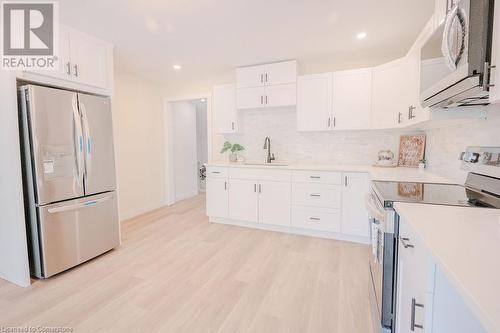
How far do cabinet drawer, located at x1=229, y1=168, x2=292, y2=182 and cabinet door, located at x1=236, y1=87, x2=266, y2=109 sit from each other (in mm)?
950

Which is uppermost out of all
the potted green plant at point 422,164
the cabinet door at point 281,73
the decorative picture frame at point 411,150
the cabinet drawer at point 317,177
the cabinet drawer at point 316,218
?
the cabinet door at point 281,73

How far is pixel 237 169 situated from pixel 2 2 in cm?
270

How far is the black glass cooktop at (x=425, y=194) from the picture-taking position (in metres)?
1.22

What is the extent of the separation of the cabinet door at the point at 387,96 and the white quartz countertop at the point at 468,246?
1.76 m

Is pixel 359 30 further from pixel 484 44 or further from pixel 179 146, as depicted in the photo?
pixel 179 146

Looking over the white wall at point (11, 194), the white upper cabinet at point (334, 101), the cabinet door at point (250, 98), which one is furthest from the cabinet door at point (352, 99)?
the white wall at point (11, 194)

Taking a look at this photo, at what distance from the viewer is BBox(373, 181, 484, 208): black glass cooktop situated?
1.22 metres

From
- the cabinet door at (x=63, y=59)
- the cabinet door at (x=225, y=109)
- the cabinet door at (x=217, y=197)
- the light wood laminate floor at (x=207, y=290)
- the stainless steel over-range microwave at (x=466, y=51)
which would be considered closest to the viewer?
the stainless steel over-range microwave at (x=466, y=51)

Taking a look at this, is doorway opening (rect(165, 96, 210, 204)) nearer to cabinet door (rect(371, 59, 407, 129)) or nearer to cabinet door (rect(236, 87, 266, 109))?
cabinet door (rect(236, 87, 266, 109))

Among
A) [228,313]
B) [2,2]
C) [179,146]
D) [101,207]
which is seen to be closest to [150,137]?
[179,146]

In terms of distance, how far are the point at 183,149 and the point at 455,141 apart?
447 centimetres

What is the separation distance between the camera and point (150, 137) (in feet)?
14.0

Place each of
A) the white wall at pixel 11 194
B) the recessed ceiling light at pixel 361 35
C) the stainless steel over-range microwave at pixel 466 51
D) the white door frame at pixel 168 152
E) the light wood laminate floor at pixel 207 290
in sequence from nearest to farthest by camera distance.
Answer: the stainless steel over-range microwave at pixel 466 51
the light wood laminate floor at pixel 207 290
the white wall at pixel 11 194
the recessed ceiling light at pixel 361 35
the white door frame at pixel 168 152

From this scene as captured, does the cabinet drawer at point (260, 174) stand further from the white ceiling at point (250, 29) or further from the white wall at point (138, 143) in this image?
the white wall at point (138, 143)
